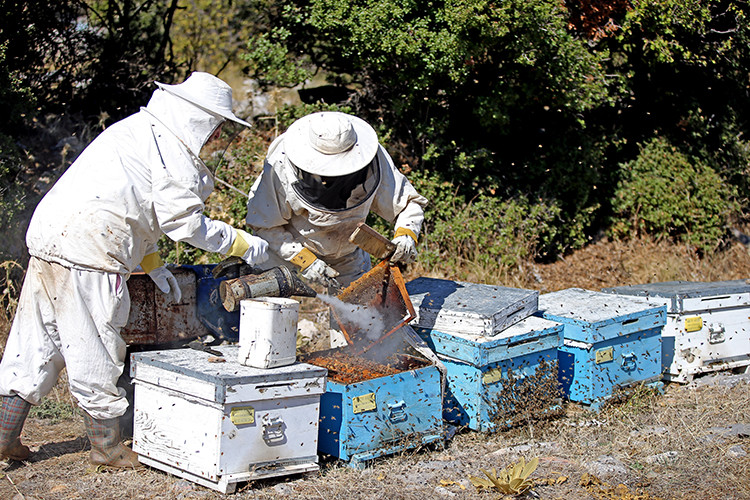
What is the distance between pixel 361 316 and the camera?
3.93 meters

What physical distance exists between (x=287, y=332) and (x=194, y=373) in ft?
1.55

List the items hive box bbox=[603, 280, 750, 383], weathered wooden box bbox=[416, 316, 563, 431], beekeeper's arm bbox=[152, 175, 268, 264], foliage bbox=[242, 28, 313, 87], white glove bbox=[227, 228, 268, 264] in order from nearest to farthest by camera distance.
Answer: beekeeper's arm bbox=[152, 175, 268, 264], white glove bbox=[227, 228, 268, 264], weathered wooden box bbox=[416, 316, 563, 431], hive box bbox=[603, 280, 750, 383], foliage bbox=[242, 28, 313, 87]

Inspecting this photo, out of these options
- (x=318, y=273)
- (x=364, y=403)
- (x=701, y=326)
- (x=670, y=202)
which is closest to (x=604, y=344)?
(x=701, y=326)

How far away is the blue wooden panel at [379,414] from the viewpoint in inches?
139

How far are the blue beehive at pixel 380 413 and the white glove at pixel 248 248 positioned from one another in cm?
65

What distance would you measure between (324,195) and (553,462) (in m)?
1.87

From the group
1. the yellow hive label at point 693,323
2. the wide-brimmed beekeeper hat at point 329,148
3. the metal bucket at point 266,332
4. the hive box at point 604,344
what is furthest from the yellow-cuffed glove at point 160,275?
the yellow hive label at point 693,323

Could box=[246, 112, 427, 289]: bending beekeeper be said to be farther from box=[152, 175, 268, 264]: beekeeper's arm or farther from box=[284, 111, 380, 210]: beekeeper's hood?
box=[152, 175, 268, 264]: beekeeper's arm

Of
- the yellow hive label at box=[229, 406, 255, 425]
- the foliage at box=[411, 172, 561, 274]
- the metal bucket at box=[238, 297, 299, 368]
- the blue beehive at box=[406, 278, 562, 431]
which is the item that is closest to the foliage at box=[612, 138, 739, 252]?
the foliage at box=[411, 172, 561, 274]

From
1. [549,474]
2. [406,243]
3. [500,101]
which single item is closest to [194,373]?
[406,243]

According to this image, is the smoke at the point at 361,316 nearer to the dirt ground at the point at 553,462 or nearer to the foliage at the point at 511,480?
the dirt ground at the point at 553,462

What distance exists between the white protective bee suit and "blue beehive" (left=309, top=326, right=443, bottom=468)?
98cm

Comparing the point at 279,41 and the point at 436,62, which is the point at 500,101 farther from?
the point at 279,41

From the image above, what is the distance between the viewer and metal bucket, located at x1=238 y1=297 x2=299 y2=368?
3.31 meters
